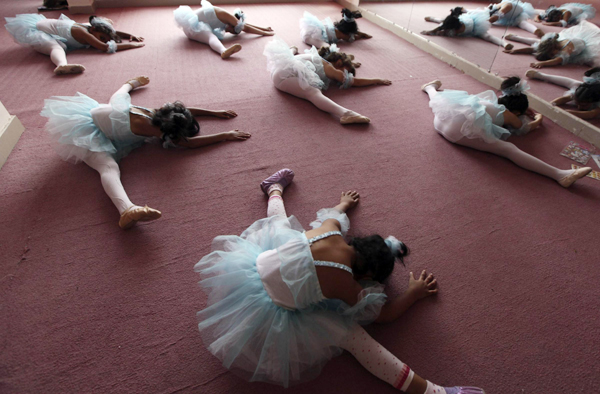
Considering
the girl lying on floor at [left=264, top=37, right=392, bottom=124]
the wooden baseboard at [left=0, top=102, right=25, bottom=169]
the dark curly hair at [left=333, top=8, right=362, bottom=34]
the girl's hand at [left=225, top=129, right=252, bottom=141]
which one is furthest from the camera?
the dark curly hair at [left=333, top=8, right=362, bottom=34]

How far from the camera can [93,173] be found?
1.73 m

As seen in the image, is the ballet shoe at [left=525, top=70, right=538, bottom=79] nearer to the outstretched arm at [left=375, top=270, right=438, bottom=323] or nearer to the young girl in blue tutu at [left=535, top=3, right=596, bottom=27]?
the young girl in blue tutu at [left=535, top=3, right=596, bottom=27]

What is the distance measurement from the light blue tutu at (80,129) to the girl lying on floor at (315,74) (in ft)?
3.83

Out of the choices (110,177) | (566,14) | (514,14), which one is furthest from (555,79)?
(110,177)

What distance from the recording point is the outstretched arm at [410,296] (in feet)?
3.86

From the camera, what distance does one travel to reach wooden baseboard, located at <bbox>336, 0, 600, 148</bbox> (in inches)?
85.7

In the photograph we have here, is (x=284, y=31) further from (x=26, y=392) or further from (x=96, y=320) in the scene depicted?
(x=26, y=392)

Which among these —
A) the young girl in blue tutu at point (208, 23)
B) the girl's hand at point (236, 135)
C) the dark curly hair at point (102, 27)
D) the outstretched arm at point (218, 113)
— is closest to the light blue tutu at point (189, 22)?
the young girl in blue tutu at point (208, 23)

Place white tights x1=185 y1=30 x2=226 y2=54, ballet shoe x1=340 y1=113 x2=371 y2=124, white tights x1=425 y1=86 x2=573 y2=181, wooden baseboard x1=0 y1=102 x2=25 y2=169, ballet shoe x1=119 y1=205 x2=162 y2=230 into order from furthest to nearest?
white tights x1=185 y1=30 x2=226 y2=54 < ballet shoe x1=340 y1=113 x2=371 y2=124 < white tights x1=425 y1=86 x2=573 y2=181 < wooden baseboard x1=0 y1=102 x2=25 y2=169 < ballet shoe x1=119 y1=205 x2=162 y2=230

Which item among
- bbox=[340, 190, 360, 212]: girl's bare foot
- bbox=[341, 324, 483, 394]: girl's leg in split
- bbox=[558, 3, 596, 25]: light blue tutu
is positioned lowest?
bbox=[341, 324, 483, 394]: girl's leg in split

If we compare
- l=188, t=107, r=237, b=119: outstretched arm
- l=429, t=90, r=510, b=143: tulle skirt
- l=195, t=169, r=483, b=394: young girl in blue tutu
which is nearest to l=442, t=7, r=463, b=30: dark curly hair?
l=429, t=90, r=510, b=143: tulle skirt

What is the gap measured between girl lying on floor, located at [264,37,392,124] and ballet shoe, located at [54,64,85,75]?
160 cm

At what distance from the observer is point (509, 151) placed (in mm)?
1952

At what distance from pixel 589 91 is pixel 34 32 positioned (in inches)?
180
